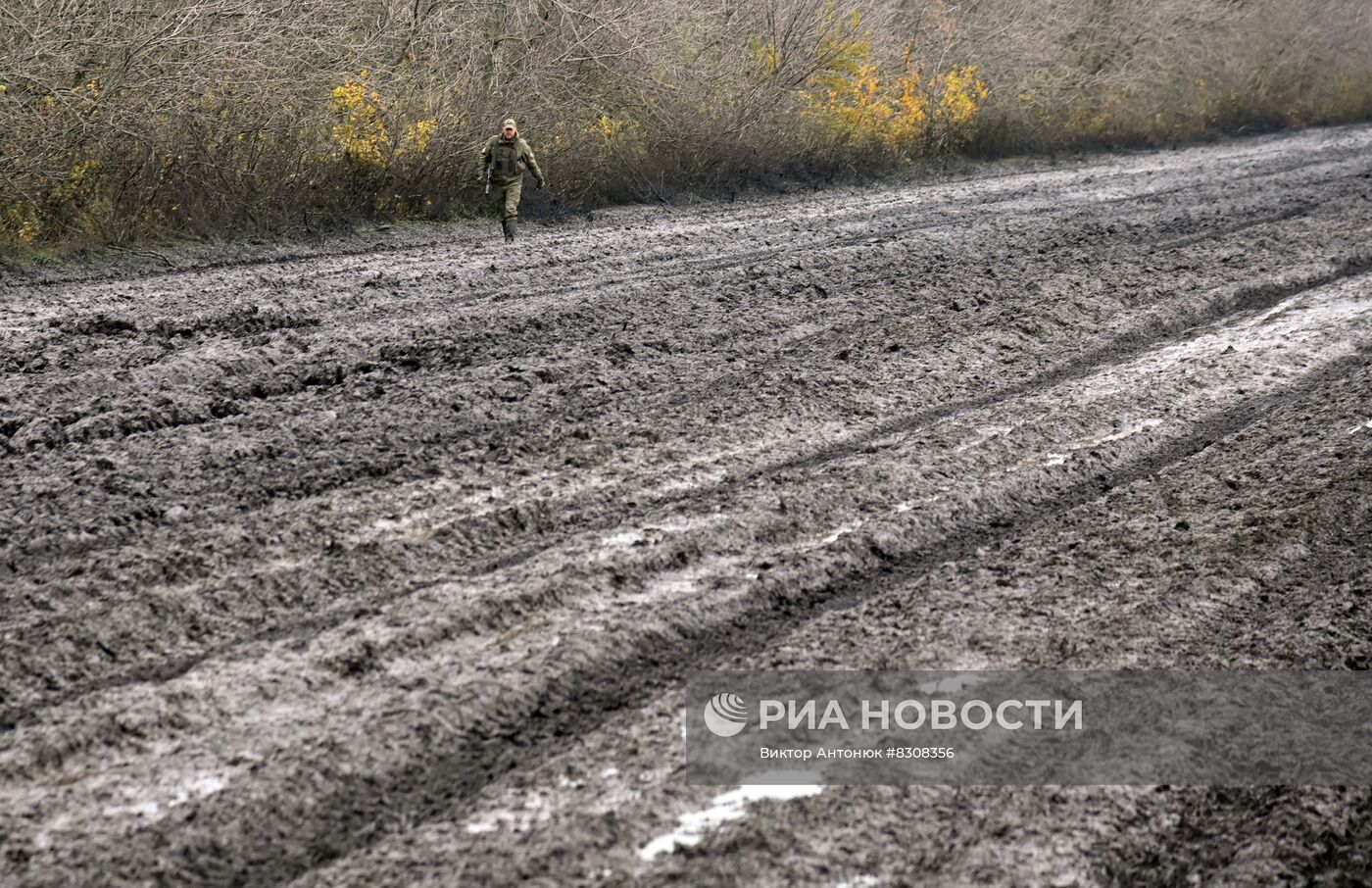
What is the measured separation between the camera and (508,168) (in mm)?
11680

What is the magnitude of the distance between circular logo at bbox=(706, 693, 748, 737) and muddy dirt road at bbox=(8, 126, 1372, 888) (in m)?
0.18

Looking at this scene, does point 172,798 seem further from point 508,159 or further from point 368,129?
point 368,129

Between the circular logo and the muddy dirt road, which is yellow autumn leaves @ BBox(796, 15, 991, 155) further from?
the circular logo

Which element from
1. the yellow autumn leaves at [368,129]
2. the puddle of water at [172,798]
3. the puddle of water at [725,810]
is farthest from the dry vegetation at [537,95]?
the puddle of water at [725,810]

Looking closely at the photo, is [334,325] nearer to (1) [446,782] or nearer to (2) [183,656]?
(2) [183,656]

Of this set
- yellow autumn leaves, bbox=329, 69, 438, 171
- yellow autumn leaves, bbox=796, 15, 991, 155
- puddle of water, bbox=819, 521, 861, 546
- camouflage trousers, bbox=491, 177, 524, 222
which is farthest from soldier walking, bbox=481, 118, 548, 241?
puddle of water, bbox=819, 521, 861, 546

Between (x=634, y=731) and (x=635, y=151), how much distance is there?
36.9ft

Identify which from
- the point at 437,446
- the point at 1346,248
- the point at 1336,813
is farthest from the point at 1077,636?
the point at 1346,248

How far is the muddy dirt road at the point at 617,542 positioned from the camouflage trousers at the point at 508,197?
1.83m

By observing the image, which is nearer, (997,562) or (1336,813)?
(1336,813)

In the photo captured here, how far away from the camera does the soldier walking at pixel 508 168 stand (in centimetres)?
1153

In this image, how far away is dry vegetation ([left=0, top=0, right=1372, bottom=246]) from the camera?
34.1ft

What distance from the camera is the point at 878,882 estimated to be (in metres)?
3.12

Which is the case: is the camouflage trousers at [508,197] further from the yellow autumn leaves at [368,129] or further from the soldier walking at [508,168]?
the yellow autumn leaves at [368,129]
